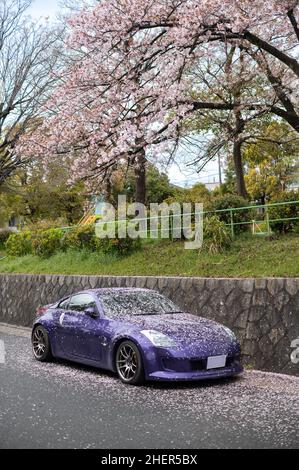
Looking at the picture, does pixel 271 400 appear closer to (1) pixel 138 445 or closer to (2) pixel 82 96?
(1) pixel 138 445

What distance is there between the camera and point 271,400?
677 cm

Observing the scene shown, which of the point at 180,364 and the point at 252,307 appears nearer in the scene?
the point at 180,364

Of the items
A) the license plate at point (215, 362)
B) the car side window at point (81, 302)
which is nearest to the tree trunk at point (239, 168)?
the car side window at point (81, 302)

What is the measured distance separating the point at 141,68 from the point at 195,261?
447cm

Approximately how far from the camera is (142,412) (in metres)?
6.21

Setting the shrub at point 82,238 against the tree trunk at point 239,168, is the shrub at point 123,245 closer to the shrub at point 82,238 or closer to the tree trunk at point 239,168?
the shrub at point 82,238

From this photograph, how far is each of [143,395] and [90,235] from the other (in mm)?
10568

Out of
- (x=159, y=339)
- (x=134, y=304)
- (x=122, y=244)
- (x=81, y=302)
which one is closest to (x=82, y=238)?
(x=122, y=244)

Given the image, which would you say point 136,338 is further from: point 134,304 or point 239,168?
point 239,168

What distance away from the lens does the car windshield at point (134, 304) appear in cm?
861

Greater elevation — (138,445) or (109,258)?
(109,258)

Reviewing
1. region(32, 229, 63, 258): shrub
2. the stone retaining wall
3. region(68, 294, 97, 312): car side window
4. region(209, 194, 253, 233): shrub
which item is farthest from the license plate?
region(32, 229, 63, 258): shrub

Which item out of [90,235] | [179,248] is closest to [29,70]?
[90,235]

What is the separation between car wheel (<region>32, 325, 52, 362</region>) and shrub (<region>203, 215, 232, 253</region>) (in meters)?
4.66
